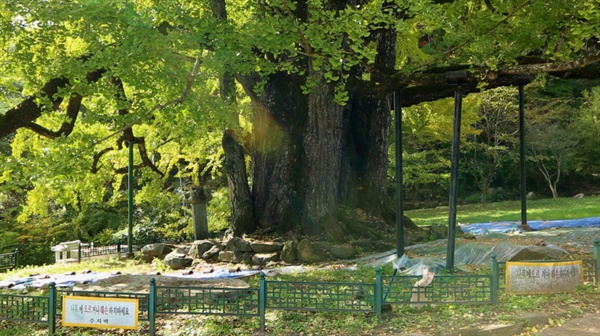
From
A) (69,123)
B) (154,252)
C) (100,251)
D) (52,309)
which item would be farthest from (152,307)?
(100,251)

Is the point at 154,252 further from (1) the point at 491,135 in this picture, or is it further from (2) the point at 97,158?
(1) the point at 491,135

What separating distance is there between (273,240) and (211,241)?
1.65m

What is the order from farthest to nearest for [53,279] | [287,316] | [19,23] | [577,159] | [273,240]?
[577,159] → [273,240] → [53,279] → [19,23] → [287,316]

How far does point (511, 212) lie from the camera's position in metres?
27.4

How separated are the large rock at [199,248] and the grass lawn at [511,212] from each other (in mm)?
13164

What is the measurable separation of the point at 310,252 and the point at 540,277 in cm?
555

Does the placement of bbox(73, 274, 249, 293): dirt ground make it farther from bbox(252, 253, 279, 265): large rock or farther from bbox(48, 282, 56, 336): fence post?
bbox(252, 253, 279, 265): large rock

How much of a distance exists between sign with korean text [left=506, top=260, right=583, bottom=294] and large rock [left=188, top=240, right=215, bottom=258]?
773cm

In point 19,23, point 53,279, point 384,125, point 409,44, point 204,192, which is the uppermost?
point 409,44

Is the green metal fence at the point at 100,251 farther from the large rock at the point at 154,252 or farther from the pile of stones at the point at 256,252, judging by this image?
the pile of stones at the point at 256,252

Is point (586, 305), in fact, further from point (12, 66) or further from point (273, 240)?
point (12, 66)

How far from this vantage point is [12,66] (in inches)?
457

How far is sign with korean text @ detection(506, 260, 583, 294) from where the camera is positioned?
7.58 meters

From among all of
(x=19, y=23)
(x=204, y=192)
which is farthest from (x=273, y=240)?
(x=19, y=23)
